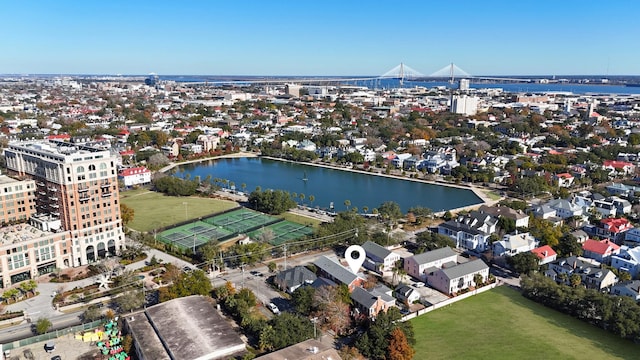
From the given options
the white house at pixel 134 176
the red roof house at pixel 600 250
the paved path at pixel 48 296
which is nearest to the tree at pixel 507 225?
the red roof house at pixel 600 250

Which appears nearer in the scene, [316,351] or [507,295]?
[316,351]

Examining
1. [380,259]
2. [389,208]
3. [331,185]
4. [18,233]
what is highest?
[18,233]

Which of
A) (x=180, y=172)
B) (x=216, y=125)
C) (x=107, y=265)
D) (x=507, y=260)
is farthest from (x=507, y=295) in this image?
(x=216, y=125)

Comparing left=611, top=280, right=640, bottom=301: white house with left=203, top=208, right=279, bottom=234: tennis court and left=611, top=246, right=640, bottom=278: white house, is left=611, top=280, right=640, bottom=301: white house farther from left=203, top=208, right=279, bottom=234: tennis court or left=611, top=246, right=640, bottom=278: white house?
left=203, top=208, right=279, bottom=234: tennis court

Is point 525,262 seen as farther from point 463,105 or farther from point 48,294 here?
point 463,105

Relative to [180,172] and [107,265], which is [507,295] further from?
[180,172]

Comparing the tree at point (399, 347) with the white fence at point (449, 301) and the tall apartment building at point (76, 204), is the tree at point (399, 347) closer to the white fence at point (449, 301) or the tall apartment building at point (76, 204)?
the white fence at point (449, 301)

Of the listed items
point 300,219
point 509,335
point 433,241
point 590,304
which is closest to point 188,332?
point 509,335
